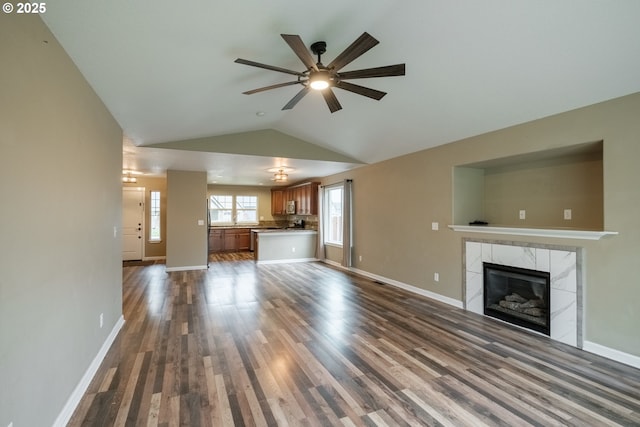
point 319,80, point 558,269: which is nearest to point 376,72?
point 319,80

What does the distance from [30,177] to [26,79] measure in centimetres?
51

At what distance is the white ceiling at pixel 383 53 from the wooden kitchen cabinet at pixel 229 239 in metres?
6.62

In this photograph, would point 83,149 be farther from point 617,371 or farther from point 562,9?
point 617,371

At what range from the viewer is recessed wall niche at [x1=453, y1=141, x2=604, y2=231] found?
3406mm

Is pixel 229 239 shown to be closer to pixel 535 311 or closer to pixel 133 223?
pixel 133 223

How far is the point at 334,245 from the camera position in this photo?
7.88 meters

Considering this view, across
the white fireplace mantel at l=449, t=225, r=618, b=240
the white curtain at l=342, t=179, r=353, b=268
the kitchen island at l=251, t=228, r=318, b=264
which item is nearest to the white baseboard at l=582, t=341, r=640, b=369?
the white fireplace mantel at l=449, t=225, r=618, b=240

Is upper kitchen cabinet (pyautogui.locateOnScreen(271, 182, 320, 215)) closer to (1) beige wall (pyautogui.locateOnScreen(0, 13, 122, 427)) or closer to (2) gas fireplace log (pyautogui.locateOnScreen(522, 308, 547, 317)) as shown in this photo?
(2) gas fireplace log (pyautogui.locateOnScreen(522, 308, 547, 317))

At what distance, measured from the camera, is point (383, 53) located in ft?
9.82

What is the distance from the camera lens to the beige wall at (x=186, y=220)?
7.02 meters

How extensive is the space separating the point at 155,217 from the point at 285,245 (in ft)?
13.7

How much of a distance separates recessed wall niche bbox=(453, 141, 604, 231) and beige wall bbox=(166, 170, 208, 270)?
227 inches

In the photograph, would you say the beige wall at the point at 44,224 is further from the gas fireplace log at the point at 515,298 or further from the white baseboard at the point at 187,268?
the gas fireplace log at the point at 515,298

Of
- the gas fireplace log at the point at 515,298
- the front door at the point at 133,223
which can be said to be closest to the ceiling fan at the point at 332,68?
the gas fireplace log at the point at 515,298
